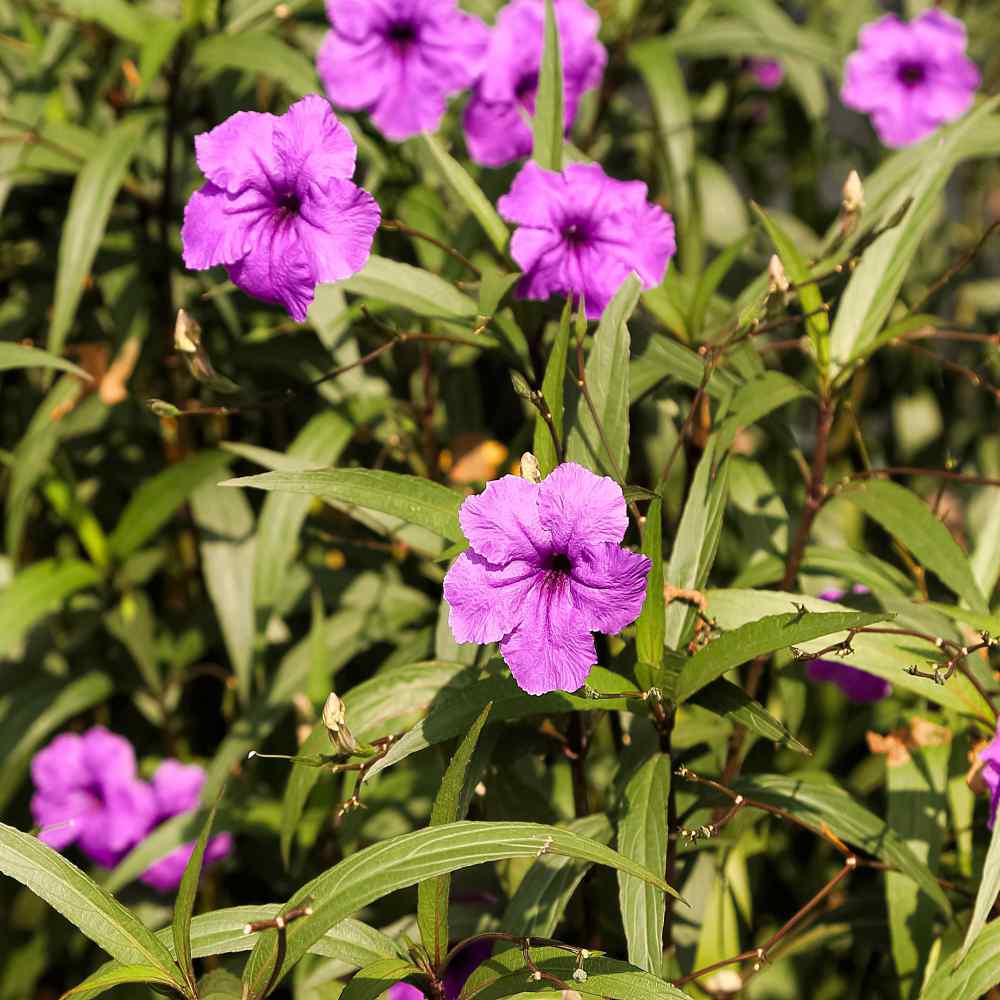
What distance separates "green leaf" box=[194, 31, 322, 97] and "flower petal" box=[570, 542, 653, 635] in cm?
74

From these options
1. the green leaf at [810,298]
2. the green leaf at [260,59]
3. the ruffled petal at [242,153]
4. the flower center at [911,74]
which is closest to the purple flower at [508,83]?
the green leaf at [260,59]

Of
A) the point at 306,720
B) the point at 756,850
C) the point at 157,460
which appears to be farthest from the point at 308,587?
the point at 756,850

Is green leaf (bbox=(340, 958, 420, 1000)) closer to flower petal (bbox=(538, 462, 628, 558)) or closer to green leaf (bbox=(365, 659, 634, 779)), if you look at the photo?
green leaf (bbox=(365, 659, 634, 779))

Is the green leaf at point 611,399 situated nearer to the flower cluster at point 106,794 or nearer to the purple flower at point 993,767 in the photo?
the purple flower at point 993,767

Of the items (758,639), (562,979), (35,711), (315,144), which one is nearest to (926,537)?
(758,639)

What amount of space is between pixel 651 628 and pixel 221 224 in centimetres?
45

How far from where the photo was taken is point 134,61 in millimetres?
1571

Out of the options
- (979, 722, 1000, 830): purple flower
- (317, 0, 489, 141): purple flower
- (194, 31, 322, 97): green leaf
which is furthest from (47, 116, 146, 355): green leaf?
(979, 722, 1000, 830): purple flower

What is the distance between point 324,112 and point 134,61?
2.72 ft

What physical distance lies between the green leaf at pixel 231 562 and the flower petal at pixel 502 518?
0.63 m

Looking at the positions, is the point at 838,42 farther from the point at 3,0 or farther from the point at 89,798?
the point at 89,798

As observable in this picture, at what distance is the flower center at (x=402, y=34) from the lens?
4.14 ft

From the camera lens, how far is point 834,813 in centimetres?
104

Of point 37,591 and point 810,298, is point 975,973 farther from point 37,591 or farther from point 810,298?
point 37,591
